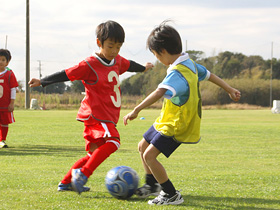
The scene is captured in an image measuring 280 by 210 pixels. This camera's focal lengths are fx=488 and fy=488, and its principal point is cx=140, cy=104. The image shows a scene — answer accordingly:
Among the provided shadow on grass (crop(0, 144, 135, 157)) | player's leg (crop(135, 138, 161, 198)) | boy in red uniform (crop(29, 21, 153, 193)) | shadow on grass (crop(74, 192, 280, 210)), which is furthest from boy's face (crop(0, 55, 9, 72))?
player's leg (crop(135, 138, 161, 198))

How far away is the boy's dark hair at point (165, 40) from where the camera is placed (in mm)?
4828

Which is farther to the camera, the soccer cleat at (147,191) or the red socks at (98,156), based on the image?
the soccer cleat at (147,191)

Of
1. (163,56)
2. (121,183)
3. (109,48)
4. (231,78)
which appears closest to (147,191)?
(121,183)

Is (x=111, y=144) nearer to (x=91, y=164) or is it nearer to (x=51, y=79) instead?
(x=91, y=164)

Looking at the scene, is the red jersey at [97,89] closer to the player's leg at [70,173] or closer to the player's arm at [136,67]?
the player's leg at [70,173]

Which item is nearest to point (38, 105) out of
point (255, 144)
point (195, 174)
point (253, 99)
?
point (253, 99)

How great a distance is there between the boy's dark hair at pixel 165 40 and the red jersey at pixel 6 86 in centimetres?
638

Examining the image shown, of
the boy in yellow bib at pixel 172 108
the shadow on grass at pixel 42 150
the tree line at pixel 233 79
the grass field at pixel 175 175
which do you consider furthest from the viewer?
the tree line at pixel 233 79

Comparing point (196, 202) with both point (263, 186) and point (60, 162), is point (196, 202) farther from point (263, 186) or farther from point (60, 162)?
point (60, 162)

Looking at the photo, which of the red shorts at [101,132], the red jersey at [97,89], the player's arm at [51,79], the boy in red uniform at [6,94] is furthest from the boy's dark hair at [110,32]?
the boy in red uniform at [6,94]

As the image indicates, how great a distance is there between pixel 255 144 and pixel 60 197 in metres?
7.92

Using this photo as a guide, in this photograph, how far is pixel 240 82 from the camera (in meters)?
65.2

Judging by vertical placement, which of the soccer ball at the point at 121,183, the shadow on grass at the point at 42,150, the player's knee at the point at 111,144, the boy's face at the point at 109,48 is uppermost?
the boy's face at the point at 109,48

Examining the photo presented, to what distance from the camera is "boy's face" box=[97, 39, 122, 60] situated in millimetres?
5301
